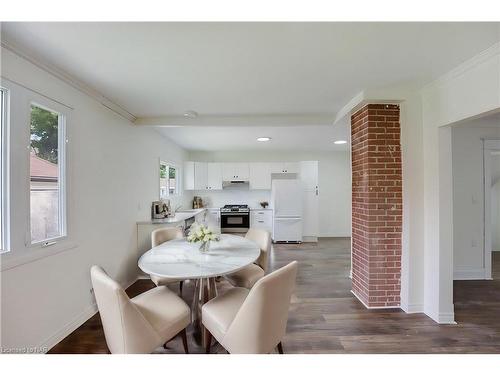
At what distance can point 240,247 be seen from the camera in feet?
8.55

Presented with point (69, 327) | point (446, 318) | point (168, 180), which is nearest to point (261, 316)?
point (69, 327)

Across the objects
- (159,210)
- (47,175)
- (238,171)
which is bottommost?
(159,210)

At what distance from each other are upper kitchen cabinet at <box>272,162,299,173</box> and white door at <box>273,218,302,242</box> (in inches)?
49.2

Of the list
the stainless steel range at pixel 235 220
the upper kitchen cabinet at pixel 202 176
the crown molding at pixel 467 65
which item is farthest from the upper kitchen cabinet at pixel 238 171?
the crown molding at pixel 467 65

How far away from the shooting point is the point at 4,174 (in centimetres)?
171

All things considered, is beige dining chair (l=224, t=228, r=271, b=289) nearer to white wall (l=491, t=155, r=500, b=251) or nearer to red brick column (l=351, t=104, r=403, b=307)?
red brick column (l=351, t=104, r=403, b=307)

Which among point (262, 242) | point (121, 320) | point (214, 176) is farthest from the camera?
point (214, 176)

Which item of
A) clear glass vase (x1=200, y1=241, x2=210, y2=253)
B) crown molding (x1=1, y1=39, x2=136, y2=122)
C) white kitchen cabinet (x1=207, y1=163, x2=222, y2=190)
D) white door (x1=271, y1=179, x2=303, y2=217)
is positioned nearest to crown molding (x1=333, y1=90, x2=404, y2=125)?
clear glass vase (x1=200, y1=241, x2=210, y2=253)

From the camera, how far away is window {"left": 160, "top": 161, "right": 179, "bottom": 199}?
487 centimetres

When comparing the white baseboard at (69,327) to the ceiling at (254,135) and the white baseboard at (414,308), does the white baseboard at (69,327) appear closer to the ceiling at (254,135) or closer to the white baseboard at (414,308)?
the ceiling at (254,135)

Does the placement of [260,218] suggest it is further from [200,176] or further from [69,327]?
[69,327]

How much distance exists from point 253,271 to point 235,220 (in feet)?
12.0

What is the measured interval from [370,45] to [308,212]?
15.4ft
